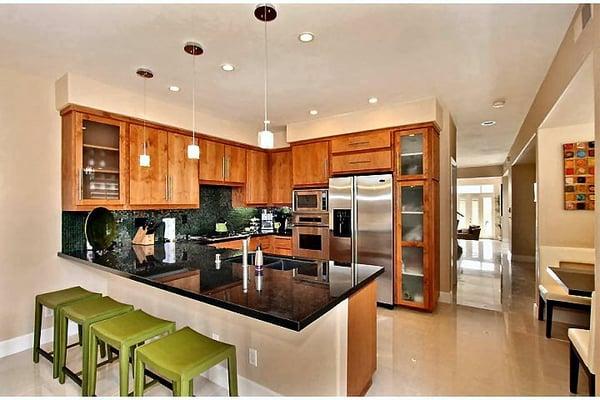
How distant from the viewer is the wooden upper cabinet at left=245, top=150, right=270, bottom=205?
511cm

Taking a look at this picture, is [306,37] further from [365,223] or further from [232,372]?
[365,223]

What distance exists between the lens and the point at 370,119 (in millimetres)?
4094

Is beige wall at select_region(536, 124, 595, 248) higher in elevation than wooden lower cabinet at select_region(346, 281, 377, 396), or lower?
higher

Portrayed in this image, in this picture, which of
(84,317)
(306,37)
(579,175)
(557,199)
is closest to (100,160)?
(84,317)

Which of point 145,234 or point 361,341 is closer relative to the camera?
point 361,341

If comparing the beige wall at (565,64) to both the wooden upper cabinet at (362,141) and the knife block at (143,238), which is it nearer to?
the wooden upper cabinet at (362,141)

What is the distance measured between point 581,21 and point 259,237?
4203 millimetres

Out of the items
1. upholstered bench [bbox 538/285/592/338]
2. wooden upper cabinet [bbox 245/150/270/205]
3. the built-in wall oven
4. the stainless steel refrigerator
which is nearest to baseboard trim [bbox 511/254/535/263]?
upholstered bench [bbox 538/285/592/338]

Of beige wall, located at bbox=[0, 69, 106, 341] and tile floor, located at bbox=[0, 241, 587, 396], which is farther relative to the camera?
beige wall, located at bbox=[0, 69, 106, 341]

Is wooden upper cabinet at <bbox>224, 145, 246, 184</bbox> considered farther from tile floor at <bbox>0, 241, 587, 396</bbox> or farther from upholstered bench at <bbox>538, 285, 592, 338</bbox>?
upholstered bench at <bbox>538, 285, 592, 338</bbox>

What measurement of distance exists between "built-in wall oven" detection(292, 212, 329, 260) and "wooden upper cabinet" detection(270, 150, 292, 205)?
59cm

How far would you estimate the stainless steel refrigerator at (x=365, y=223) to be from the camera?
4.02 metres

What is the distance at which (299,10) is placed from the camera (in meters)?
2.00

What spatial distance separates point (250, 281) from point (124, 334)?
819 mm
